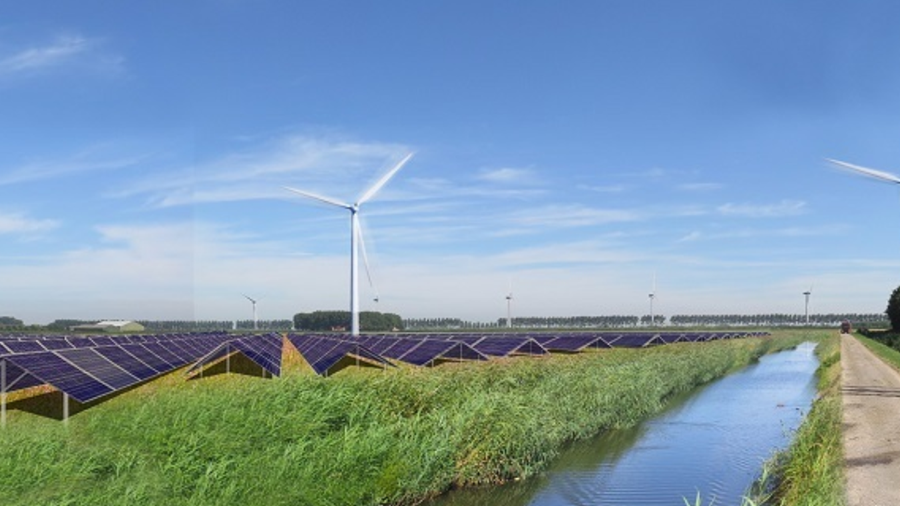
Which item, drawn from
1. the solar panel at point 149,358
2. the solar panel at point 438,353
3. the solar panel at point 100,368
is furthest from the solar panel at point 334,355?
the solar panel at point 100,368

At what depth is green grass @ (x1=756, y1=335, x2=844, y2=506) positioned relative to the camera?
15.9m

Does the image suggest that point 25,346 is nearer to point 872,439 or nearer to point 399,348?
point 399,348

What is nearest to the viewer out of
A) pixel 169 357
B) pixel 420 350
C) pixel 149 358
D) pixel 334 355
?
pixel 149 358

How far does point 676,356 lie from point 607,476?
29.7m

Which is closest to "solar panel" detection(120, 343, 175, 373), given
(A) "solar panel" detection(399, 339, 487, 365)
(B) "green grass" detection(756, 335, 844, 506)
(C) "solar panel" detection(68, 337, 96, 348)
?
(C) "solar panel" detection(68, 337, 96, 348)

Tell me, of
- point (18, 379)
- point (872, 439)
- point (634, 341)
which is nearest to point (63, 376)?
point (18, 379)

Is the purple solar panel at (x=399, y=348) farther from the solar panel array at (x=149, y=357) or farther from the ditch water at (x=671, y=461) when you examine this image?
the ditch water at (x=671, y=461)

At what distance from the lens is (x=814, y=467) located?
696 inches

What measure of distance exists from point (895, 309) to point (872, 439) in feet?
392

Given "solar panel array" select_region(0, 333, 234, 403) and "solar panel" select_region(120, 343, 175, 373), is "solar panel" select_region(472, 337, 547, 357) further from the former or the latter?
"solar panel array" select_region(0, 333, 234, 403)

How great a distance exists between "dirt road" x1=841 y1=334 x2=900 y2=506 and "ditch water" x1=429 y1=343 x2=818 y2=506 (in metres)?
2.45

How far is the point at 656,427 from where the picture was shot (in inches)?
1258

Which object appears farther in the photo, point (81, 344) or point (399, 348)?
point (81, 344)

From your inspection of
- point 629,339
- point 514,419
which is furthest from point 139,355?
point 629,339
